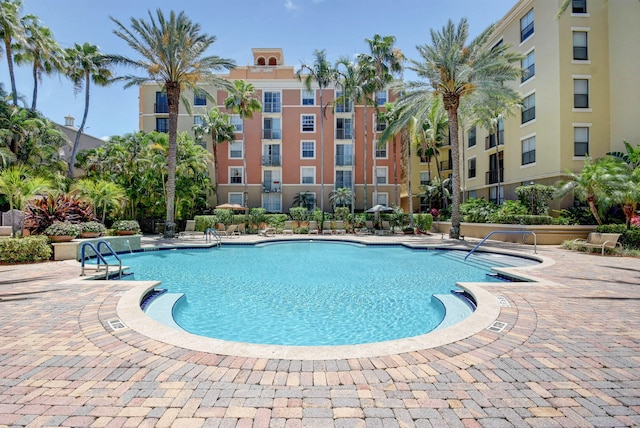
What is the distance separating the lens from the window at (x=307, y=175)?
32.7 meters

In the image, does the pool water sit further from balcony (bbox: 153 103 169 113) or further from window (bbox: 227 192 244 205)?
balcony (bbox: 153 103 169 113)

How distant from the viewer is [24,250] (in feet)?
33.6

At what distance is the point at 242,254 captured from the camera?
1485 centimetres

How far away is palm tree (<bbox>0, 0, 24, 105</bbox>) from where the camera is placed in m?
20.3

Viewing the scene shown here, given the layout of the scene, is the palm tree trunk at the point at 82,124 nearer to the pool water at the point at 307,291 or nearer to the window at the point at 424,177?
the pool water at the point at 307,291

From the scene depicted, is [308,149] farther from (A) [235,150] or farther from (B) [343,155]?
(A) [235,150]

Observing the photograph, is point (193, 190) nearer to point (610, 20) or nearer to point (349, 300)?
point (349, 300)

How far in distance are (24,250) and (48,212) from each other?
3.08m

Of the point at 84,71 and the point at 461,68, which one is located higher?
the point at 84,71

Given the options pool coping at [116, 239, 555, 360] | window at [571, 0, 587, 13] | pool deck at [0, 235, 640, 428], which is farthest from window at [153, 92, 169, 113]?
window at [571, 0, 587, 13]

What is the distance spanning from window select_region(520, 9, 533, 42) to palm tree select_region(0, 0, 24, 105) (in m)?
35.2

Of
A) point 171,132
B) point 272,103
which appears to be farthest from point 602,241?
point 272,103

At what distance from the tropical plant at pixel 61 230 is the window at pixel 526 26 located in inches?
1166

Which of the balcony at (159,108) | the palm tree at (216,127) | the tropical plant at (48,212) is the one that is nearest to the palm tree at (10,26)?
the balcony at (159,108)
